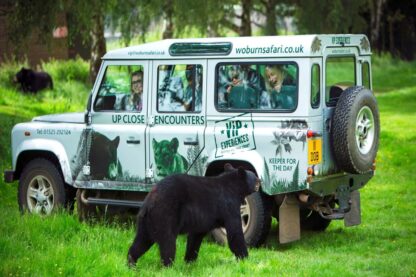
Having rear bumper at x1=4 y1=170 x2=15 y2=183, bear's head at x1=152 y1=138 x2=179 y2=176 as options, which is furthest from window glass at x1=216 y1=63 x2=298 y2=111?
rear bumper at x1=4 y1=170 x2=15 y2=183

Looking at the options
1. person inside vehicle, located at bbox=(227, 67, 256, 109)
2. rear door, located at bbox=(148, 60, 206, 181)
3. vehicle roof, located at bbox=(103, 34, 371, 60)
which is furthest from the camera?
rear door, located at bbox=(148, 60, 206, 181)

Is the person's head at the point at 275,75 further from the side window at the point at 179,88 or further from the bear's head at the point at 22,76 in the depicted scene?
the bear's head at the point at 22,76

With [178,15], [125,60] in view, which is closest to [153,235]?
[125,60]

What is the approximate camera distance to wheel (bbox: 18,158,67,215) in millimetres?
12008

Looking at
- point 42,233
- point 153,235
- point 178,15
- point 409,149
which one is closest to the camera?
point 153,235

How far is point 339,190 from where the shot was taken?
35.8ft

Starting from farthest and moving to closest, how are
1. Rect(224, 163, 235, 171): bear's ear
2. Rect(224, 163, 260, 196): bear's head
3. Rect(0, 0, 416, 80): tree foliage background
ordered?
Rect(0, 0, 416, 80): tree foliage background, Rect(224, 163, 235, 171): bear's ear, Rect(224, 163, 260, 196): bear's head

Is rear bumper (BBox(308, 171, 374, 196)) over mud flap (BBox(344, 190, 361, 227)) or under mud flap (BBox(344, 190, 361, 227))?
over

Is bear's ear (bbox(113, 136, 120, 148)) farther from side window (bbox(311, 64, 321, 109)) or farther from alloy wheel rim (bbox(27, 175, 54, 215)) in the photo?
side window (bbox(311, 64, 321, 109))

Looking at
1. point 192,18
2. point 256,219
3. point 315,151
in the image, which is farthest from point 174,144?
point 192,18

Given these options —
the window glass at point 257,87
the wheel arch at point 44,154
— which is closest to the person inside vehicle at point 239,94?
the window glass at point 257,87

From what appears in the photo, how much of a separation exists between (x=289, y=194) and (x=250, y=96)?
3.98ft

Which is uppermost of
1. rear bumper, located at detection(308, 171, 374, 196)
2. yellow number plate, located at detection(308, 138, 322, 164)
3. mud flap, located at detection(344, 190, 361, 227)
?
yellow number plate, located at detection(308, 138, 322, 164)

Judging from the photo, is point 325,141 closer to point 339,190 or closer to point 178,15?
point 339,190
